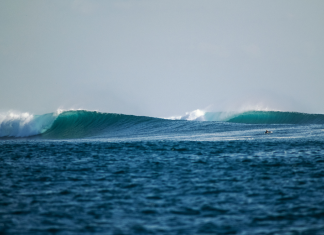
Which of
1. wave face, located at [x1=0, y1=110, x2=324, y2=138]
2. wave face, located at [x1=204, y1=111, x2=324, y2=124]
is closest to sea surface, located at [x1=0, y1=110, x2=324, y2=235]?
wave face, located at [x1=0, y1=110, x2=324, y2=138]

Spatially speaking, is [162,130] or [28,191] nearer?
[28,191]

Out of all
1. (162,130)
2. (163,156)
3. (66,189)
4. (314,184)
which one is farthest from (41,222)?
(162,130)

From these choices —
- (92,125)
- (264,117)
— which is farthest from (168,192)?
(264,117)

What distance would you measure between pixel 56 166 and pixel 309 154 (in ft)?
31.7

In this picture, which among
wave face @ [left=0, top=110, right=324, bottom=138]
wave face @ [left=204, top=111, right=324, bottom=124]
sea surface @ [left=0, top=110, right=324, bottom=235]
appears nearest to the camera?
sea surface @ [left=0, top=110, right=324, bottom=235]

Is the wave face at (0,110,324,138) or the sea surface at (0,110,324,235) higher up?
the wave face at (0,110,324,138)

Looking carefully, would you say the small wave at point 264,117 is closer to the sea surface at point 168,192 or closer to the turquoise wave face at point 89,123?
the turquoise wave face at point 89,123

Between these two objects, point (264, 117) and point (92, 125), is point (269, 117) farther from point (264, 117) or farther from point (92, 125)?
point (92, 125)

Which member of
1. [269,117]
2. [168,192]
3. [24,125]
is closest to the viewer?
[168,192]

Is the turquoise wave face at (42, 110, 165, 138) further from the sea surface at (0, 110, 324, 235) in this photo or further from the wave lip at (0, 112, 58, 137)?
the sea surface at (0, 110, 324, 235)

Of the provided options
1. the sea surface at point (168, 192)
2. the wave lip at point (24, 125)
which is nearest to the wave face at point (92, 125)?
the wave lip at point (24, 125)

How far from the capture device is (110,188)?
930cm

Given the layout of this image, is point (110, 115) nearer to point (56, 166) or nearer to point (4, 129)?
point (4, 129)

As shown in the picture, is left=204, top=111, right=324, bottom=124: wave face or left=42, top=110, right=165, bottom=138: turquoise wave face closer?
left=42, top=110, right=165, bottom=138: turquoise wave face
